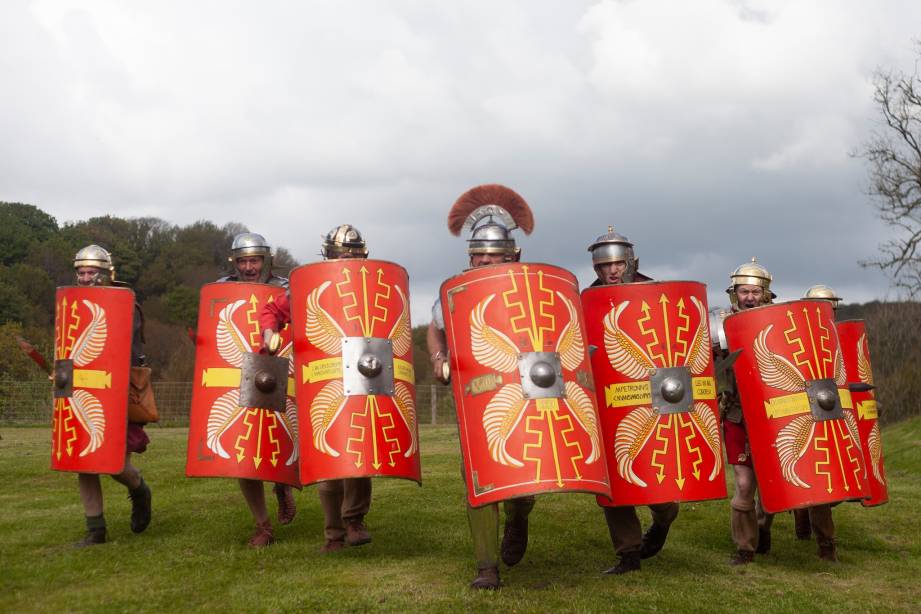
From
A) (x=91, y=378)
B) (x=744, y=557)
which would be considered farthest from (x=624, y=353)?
(x=91, y=378)

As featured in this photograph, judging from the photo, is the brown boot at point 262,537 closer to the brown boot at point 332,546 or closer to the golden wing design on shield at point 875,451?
the brown boot at point 332,546

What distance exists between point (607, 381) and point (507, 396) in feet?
3.00

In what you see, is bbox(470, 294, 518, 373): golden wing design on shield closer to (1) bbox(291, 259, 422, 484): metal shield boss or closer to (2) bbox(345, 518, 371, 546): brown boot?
(1) bbox(291, 259, 422, 484): metal shield boss

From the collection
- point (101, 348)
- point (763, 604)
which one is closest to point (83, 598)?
point (101, 348)

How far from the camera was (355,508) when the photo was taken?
6.30 meters

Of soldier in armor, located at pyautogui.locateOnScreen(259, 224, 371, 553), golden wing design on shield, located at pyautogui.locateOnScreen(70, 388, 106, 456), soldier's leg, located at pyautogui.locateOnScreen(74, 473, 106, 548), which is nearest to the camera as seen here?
soldier in armor, located at pyautogui.locateOnScreen(259, 224, 371, 553)

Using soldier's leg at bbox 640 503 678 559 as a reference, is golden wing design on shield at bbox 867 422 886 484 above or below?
above

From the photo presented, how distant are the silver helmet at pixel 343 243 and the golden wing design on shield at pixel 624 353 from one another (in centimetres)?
186

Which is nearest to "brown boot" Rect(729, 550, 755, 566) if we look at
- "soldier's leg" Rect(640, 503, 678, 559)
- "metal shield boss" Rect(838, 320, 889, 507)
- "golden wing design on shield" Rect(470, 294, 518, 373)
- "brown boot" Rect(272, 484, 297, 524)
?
"soldier's leg" Rect(640, 503, 678, 559)

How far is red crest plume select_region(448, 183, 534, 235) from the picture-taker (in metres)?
6.18

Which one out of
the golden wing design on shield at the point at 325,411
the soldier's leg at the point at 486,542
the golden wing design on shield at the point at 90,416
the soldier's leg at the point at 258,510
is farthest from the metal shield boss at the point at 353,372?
the golden wing design on shield at the point at 90,416

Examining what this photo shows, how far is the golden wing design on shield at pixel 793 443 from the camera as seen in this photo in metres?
5.93

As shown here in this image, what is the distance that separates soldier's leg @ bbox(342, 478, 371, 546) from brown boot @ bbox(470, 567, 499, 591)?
4.11ft

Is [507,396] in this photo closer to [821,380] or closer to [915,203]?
[821,380]
